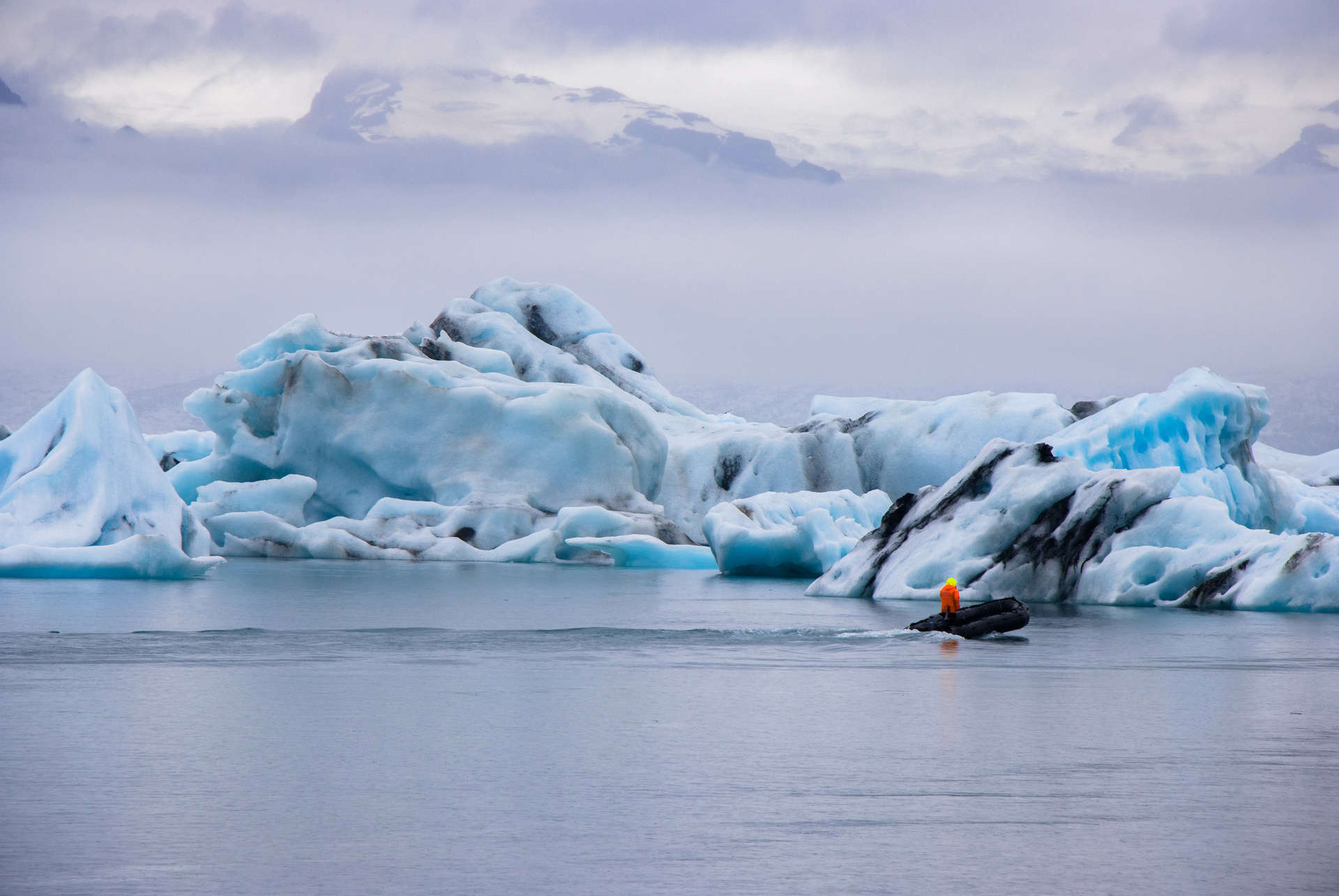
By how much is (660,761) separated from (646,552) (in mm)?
23551

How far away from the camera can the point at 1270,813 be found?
5.96 metres

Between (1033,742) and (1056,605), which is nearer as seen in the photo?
(1033,742)

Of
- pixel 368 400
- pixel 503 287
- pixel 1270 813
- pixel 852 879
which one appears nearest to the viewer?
pixel 852 879

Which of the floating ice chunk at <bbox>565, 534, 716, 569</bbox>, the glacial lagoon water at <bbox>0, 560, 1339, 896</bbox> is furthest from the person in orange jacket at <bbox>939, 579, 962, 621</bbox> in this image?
the floating ice chunk at <bbox>565, 534, 716, 569</bbox>

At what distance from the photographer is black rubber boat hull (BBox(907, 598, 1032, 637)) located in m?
14.4

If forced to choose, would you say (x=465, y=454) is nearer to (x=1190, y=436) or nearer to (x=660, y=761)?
(x=1190, y=436)

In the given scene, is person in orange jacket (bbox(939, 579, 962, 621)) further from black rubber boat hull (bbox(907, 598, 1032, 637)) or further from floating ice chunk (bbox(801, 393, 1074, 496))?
floating ice chunk (bbox(801, 393, 1074, 496))

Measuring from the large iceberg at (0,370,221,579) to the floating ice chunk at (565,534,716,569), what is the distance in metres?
9.82

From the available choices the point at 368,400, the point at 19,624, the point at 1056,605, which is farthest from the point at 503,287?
the point at 19,624

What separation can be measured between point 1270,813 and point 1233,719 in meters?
2.89

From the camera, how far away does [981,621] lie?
47.5ft

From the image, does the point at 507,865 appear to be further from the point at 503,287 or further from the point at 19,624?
the point at 503,287

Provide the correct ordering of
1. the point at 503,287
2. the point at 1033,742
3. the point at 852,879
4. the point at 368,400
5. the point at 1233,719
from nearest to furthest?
the point at 852,879, the point at 1033,742, the point at 1233,719, the point at 368,400, the point at 503,287

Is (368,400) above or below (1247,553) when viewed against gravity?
above
